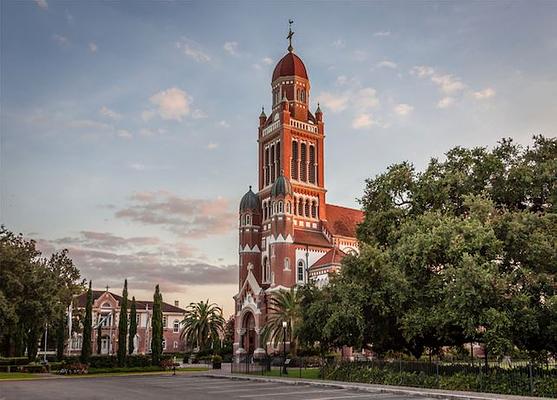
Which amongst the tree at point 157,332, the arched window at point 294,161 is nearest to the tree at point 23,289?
the tree at point 157,332

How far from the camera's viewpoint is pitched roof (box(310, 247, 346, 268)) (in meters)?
62.1

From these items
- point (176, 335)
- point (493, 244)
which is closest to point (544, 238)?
point (493, 244)

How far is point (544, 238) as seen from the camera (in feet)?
83.7

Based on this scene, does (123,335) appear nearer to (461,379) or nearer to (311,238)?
(311,238)

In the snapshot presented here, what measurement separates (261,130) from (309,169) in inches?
363

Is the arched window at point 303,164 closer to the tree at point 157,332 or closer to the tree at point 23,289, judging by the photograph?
the tree at point 157,332

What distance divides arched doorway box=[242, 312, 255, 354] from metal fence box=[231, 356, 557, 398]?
31013 millimetres

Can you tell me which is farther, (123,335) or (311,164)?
(311,164)

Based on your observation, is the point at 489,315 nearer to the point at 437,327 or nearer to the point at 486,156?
the point at 437,327

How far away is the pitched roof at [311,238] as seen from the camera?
6600cm

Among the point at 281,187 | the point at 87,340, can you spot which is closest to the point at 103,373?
the point at 87,340

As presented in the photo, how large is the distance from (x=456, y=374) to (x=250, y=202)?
47066 mm

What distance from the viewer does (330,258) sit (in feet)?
207

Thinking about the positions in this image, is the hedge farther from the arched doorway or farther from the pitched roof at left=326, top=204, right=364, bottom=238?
the pitched roof at left=326, top=204, right=364, bottom=238
